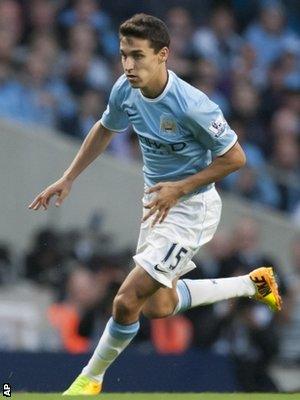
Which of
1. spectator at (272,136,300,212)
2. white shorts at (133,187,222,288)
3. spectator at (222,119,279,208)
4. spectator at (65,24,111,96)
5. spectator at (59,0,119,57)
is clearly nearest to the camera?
white shorts at (133,187,222,288)

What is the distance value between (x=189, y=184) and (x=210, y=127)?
33cm

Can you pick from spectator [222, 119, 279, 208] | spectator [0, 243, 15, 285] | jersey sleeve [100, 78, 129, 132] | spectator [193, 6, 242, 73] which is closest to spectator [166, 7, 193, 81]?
spectator [193, 6, 242, 73]

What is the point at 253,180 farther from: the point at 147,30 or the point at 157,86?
the point at 147,30

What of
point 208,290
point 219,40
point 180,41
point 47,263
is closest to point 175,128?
point 208,290

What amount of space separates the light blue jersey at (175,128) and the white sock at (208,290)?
0.70m

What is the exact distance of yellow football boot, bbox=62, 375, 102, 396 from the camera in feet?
28.5

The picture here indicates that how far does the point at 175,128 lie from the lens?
848cm

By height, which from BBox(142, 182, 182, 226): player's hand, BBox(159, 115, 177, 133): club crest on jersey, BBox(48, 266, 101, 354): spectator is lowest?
BBox(48, 266, 101, 354): spectator

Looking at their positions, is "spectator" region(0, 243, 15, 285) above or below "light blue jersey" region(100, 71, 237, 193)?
below

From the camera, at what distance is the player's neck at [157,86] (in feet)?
27.6

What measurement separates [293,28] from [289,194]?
270 cm

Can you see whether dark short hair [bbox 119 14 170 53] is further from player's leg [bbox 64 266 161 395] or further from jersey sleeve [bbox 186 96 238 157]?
player's leg [bbox 64 266 161 395]
